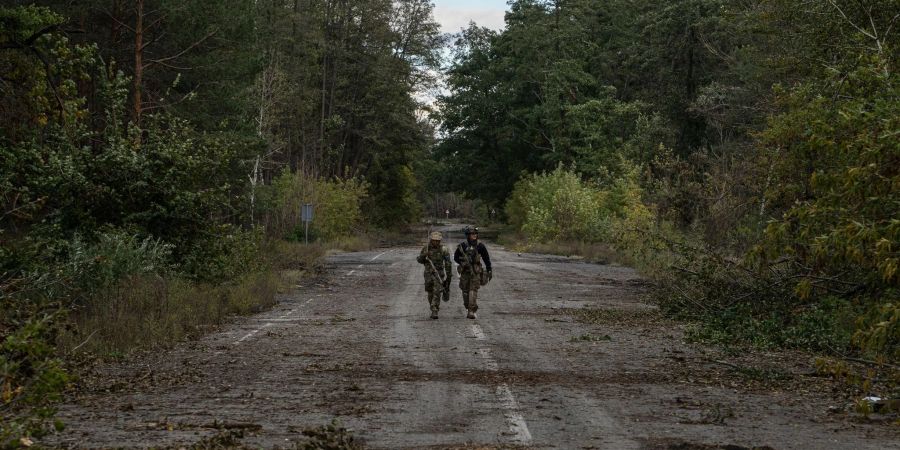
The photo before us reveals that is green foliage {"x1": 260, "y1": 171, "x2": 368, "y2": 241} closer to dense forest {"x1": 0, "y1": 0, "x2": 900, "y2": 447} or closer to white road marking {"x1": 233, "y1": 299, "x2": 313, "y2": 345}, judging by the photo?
dense forest {"x1": 0, "y1": 0, "x2": 900, "y2": 447}

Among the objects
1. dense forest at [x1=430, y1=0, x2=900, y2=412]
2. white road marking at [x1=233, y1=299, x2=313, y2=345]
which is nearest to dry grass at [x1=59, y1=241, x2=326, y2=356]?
white road marking at [x1=233, y1=299, x2=313, y2=345]

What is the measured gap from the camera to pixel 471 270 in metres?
18.0

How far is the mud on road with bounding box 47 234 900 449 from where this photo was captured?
7.85 meters

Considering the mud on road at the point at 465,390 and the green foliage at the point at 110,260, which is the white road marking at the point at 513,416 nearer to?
the mud on road at the point at 465,390

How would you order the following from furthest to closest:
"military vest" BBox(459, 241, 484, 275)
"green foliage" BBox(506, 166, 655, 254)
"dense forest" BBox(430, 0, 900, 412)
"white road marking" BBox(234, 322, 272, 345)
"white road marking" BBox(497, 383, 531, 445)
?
"green foliage" BBox(506, 166, 655, 254) → "military vest" BBox(459, 241, 484, 275) → "white road marking" BBox(234, 322, 272, 345) → "dense forest" BBox(430, 0, 900, 412) → "white road marking" BBox(497, 383, 531, 445)

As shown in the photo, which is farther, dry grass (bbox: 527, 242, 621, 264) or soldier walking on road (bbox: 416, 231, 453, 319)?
dry grass (bbox: 527, 242, 621, 264)

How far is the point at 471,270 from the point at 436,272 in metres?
0.68

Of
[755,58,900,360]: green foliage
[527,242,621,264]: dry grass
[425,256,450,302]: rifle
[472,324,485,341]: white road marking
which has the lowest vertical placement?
[527,242,621,264]: dry grass

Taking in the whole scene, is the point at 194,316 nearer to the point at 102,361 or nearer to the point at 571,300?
the point at 102,361

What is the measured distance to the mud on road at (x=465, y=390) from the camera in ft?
25.8

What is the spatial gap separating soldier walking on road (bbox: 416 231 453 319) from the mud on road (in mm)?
599

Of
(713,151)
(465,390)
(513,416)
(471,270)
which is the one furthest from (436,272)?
(713,151)

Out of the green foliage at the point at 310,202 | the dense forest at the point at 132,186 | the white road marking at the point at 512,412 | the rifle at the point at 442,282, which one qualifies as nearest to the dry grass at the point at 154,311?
the dense forest at the point at 132,186

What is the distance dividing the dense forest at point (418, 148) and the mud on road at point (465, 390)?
31.9 inches
